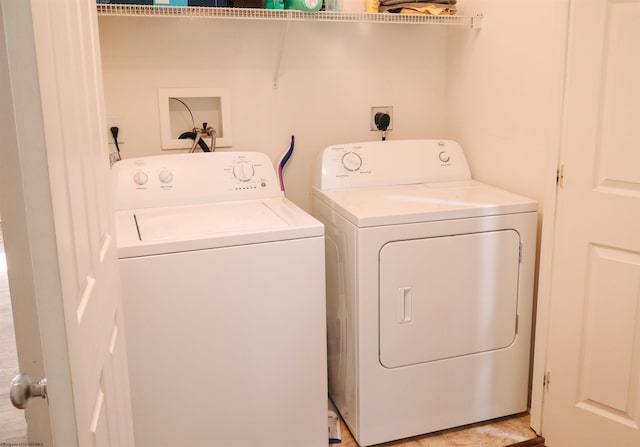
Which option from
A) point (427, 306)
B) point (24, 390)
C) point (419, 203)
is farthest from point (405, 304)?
point (24, 390)

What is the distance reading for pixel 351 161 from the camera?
8.12 feet

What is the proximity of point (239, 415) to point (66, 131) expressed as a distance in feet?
4.39

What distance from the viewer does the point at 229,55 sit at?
246 centimetres

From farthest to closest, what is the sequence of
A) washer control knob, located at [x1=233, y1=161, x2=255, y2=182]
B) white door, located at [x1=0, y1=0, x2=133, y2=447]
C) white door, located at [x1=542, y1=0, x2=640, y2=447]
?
washer control knob, located at [x1=233, y1=161, x2=255, y2=182] < white door, located at [x1=542, y1=0, x2=640, y2=447] < white door, located at [x1=0, y1=0, x2=133, y2=447]

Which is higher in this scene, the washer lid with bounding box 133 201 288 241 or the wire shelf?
the wire shelf

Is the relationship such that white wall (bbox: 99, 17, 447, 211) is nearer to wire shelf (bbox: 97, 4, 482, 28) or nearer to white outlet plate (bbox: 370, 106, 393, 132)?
white outlet plate (bbox: 370, 106, 393, 132)

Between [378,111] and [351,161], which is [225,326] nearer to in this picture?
[351,161]

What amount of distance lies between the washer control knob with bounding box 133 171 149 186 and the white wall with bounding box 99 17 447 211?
247 mm

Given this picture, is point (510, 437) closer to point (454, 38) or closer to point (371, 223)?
point (371, 223)

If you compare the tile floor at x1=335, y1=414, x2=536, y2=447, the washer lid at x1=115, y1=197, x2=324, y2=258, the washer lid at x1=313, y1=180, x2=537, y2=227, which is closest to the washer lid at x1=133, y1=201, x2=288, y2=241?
the washer lid at x1=115, y1=197, x2=324, y2=258

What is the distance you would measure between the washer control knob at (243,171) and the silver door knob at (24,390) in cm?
162

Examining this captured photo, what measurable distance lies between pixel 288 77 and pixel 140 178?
792mm

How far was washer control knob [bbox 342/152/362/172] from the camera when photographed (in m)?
2.47

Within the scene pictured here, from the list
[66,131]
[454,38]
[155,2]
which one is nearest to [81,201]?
[66,131]
